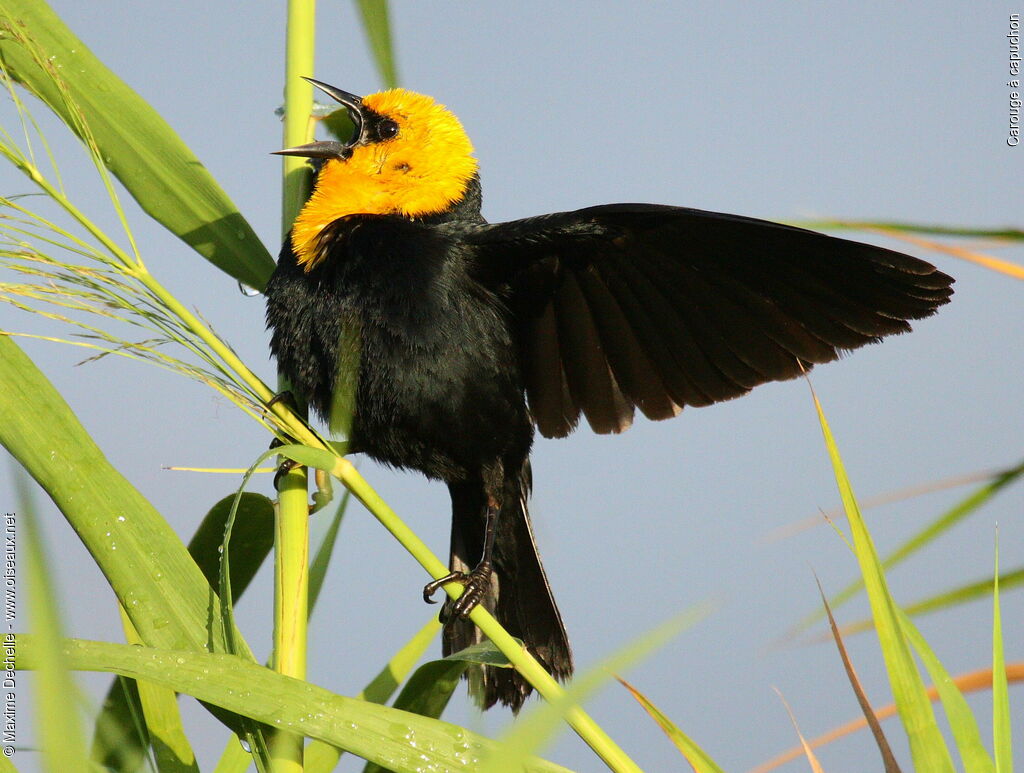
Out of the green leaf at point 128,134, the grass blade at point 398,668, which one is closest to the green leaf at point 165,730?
the grass blade at point 398,668

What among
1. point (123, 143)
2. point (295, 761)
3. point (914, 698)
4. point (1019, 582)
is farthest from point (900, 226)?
point (123, 143)

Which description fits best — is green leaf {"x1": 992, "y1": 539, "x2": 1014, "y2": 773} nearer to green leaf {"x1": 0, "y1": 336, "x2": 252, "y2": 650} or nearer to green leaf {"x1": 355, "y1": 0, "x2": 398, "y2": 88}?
green leaf {"x1": 0, "y1": 336, "x2": 252, "y2": 650}

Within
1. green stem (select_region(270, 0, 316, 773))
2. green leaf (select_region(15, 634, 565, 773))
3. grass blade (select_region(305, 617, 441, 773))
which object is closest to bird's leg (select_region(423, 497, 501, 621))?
grass blade (select_region(305, 617, 441, 773))

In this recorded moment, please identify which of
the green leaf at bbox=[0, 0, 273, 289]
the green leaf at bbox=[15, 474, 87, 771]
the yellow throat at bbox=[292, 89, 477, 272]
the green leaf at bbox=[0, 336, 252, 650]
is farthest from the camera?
the yellow throat at bbox=[292, 89, 477, 272]

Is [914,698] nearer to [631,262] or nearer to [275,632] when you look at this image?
[275,632]

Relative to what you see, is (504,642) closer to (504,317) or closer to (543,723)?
(543,723)

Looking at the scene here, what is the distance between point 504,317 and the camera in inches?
71.6

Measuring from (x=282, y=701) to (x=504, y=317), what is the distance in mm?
1056

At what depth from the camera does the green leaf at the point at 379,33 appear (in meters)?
1.47

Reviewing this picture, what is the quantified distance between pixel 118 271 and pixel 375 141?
952mm

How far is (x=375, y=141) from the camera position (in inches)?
75.5

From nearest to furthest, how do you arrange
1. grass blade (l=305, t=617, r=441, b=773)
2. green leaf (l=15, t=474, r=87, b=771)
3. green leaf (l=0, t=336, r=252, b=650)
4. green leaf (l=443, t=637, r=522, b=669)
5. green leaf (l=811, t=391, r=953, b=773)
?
1. green leaf (l=15, t=474, r=87, b=771)
2. green leaf (l=811, t=391, r=953, b=773)
3. green leaf (l=0, t=336, r=252, b=650)
4. green leaf (l=443, t=637, r=522, b=669)
5. grass blade (l=305, t=617, r=441, b=773)

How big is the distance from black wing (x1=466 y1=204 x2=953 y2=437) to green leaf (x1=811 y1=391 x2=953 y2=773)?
1.56ft

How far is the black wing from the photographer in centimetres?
139
